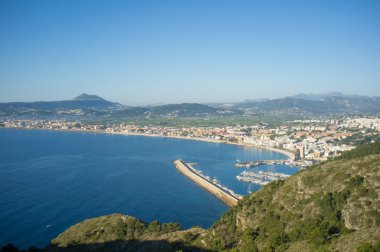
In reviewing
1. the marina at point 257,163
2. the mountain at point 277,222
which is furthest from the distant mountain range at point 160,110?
the mountain at point 277,222

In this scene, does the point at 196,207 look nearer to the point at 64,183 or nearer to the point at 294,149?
the point at 64,183

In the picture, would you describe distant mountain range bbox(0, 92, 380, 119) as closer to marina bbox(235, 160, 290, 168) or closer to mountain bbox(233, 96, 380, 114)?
mountain bbox(233, 96, 380, 114)

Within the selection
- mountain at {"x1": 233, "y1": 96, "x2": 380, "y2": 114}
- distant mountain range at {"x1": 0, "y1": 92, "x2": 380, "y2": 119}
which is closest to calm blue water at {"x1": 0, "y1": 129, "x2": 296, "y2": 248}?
distant mountain range at {"x1": 0, "y1": 92, "x2": 380, "y2": 119}

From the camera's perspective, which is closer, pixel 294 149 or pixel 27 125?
pixel 294 149

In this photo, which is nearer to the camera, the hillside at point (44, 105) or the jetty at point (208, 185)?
the jetty at point (208, 185)

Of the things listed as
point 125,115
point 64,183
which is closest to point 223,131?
point 64,183

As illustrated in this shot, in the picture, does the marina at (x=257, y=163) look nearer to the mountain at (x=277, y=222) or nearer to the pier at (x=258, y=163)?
the pier at (x=258, y=163)
